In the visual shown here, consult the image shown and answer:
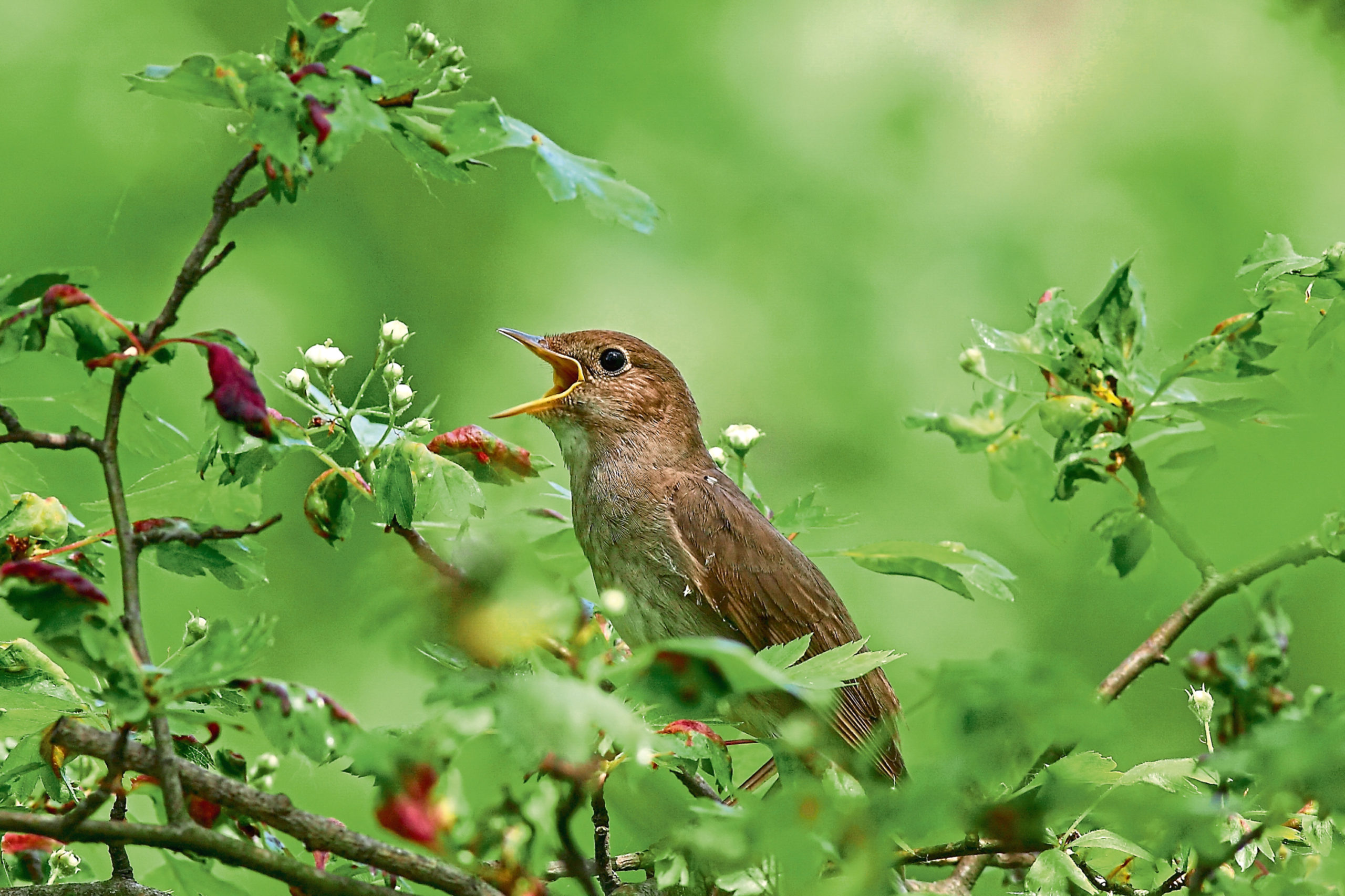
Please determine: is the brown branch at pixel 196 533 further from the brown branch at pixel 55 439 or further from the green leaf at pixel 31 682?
the green leaf at pixel 31 682

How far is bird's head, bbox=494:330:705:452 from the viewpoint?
2355mm

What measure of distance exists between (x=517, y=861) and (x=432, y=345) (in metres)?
3.41

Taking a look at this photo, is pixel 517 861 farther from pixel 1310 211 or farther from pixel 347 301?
pixel 1310 211

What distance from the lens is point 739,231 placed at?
4.63m

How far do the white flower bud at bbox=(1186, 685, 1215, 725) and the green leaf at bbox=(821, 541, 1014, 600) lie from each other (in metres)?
0.24

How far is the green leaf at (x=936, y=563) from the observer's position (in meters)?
1.56

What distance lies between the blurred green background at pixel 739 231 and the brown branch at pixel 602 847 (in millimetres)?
2185

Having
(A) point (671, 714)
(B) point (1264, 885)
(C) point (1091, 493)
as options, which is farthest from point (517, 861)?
(C) point (1091, 493)

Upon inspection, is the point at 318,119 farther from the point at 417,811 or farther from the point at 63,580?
the point at 417,811

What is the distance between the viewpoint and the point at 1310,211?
4234 mm

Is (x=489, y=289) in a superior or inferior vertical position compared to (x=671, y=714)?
inferior

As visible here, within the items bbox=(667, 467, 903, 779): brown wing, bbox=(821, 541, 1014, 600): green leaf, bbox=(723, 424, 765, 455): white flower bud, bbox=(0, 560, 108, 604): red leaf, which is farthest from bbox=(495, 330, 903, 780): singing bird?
bbox=(0, 560, 108, 604): red leaf

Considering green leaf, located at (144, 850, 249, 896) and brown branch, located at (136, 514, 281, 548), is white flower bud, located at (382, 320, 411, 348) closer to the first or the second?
brown branch, located at (136, 514, 281, 548)

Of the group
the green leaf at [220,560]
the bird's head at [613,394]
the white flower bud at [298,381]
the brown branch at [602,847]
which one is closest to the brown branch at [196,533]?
the green leaf at [220,560]
